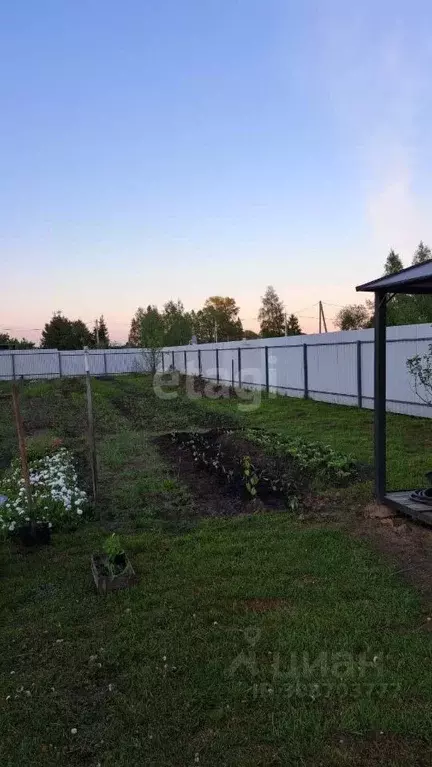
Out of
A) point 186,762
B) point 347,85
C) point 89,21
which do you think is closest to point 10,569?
point 186,762

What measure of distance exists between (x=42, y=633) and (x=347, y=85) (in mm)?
9283

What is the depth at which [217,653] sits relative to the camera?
2539 mm

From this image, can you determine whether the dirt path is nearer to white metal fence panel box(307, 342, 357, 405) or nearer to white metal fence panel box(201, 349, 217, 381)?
white metal fence panel box(307, 342, 357, 405)

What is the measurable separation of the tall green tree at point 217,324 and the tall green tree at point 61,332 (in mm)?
11954

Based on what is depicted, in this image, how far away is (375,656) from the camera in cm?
244

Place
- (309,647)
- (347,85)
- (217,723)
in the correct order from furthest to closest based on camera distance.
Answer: (347,85), (309,647), (217,723)

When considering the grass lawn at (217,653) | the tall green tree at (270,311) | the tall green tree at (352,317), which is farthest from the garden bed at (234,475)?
the tall green tree at (270,311)

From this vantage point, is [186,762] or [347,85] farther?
[347,85]

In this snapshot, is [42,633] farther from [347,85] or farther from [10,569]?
[347,85]

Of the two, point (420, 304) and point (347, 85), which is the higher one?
point (347, 85)

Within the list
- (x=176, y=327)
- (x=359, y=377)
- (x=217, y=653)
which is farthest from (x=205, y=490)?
(x=176, y=327)

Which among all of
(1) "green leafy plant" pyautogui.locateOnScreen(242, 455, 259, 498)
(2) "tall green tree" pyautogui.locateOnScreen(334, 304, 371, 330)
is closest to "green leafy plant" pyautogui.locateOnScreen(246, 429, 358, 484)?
(1) "green leafy plant" pyautogui.locateOnScreen(242, 455, 259, 498)

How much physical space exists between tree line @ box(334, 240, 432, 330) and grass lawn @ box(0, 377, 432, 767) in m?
3.12

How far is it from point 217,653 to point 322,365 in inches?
448
